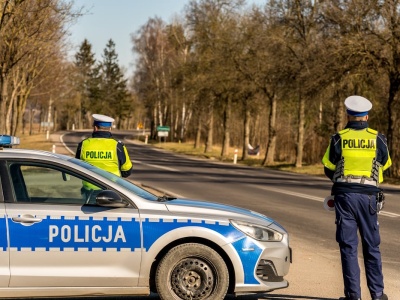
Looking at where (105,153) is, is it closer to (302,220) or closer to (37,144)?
(302,220)

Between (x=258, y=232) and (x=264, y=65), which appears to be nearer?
(x=258, y=232)

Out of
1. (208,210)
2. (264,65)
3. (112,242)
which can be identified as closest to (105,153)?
(208,210)

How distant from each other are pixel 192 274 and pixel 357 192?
162 centimetres

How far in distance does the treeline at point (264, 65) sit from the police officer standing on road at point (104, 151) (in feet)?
49.9

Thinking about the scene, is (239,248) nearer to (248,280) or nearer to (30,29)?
(248,280)

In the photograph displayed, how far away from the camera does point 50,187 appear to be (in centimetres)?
664

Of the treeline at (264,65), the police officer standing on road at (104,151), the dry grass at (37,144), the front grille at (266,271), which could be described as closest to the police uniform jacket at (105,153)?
the police officer standing on road at (104,151)

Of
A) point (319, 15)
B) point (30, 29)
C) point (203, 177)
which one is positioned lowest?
point (203, 177)

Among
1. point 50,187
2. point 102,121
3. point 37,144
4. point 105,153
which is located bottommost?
point 37,144

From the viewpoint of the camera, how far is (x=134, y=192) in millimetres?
6699

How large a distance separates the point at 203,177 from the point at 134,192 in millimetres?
21057

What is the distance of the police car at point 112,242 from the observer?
20.5ft

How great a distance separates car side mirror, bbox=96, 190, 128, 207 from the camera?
630 centimetres

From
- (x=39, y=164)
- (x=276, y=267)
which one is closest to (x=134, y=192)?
(x=39, y=164)
